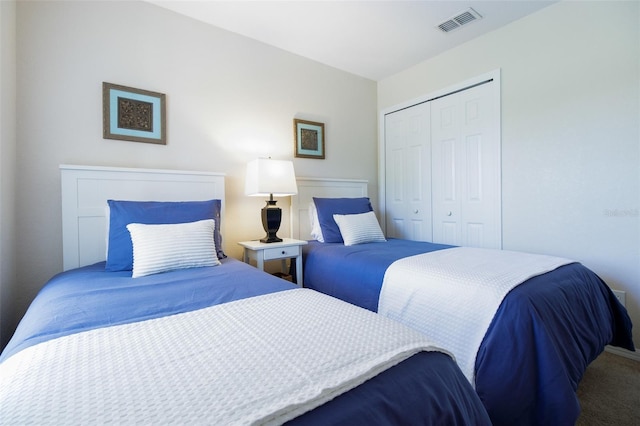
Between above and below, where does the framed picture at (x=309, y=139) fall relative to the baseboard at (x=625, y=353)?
above

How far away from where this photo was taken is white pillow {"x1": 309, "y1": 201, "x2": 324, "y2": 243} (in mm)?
2691

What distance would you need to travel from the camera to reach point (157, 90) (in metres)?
2.20

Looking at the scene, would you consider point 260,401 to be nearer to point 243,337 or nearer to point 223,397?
point 223,397

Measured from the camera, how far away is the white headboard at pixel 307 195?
2.85 metres

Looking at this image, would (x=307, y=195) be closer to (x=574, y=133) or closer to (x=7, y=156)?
(x=7, y=156)

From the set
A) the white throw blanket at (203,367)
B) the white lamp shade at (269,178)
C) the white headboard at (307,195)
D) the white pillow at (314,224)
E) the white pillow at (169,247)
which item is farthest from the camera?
the white headboard at (307,195)

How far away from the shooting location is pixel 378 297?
1703 millimetres

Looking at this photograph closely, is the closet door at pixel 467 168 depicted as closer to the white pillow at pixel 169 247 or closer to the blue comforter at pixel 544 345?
the blue comforter at pixel 544 345

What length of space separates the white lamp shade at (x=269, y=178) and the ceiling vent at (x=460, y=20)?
179 centimetres

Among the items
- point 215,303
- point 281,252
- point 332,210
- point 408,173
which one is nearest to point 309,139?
point 332,210

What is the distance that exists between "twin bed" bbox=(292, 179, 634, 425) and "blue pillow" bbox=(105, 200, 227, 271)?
98 cm

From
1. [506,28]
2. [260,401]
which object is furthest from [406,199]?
[260,401]

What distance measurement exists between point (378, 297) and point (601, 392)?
49.7 inches

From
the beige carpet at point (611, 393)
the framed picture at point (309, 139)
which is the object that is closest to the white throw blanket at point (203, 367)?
the beige carpet at point (611, 393)
